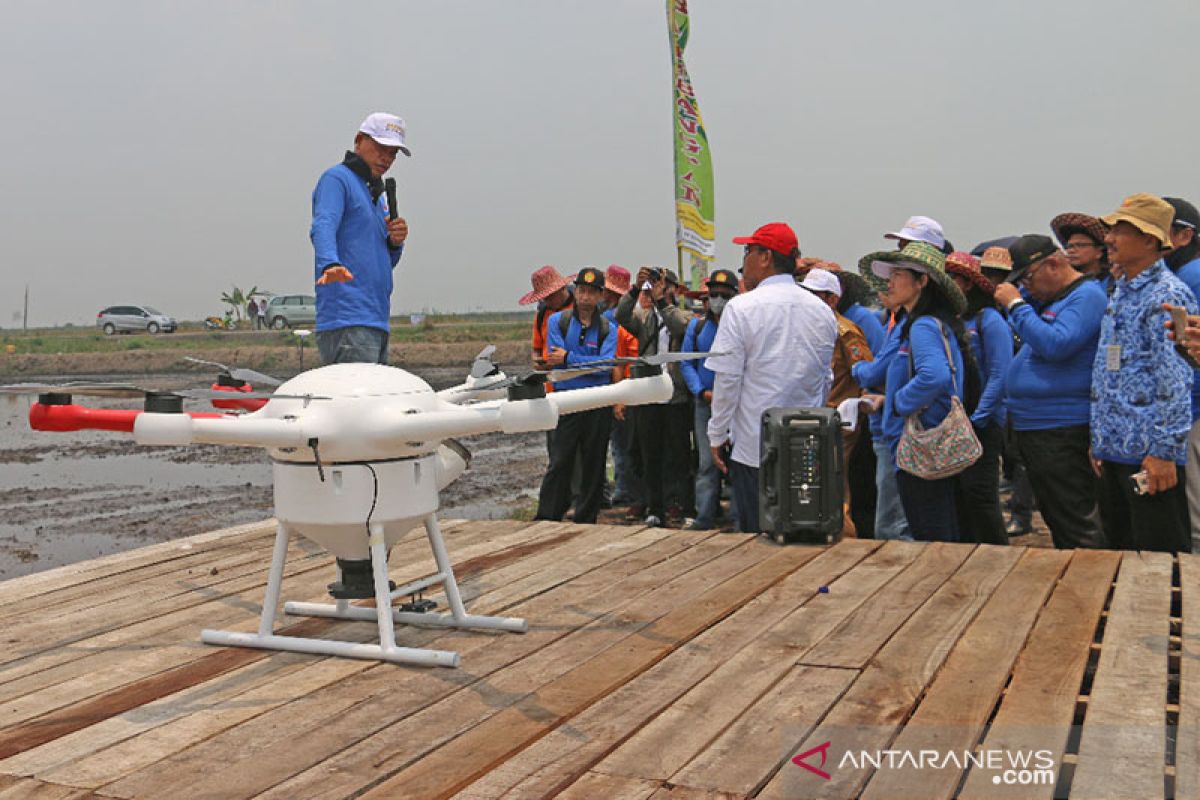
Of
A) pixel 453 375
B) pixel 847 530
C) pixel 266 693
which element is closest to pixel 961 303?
pixel 847 530

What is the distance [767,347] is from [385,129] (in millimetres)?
2271

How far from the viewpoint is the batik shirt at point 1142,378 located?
5012 millimetres

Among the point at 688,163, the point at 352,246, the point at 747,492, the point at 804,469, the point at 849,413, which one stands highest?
the point at 688,163

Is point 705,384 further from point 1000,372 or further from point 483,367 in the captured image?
point 483,367

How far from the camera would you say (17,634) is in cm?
432

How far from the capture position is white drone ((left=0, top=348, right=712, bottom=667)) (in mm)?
3393

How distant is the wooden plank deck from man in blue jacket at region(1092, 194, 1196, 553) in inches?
11.5

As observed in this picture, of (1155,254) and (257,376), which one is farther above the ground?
(1155,254)

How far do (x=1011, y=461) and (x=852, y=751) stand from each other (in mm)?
7389

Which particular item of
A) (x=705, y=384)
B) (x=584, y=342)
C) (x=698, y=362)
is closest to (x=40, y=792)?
(x=584, y=342)

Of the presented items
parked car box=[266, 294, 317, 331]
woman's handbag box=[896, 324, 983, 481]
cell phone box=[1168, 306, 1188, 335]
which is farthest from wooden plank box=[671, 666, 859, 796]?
parked car box=[266, 294, 317, 331]

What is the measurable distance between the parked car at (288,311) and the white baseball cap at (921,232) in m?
51.6

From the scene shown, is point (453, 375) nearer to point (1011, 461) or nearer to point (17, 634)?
point (1011, 461)

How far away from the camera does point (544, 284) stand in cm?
881
